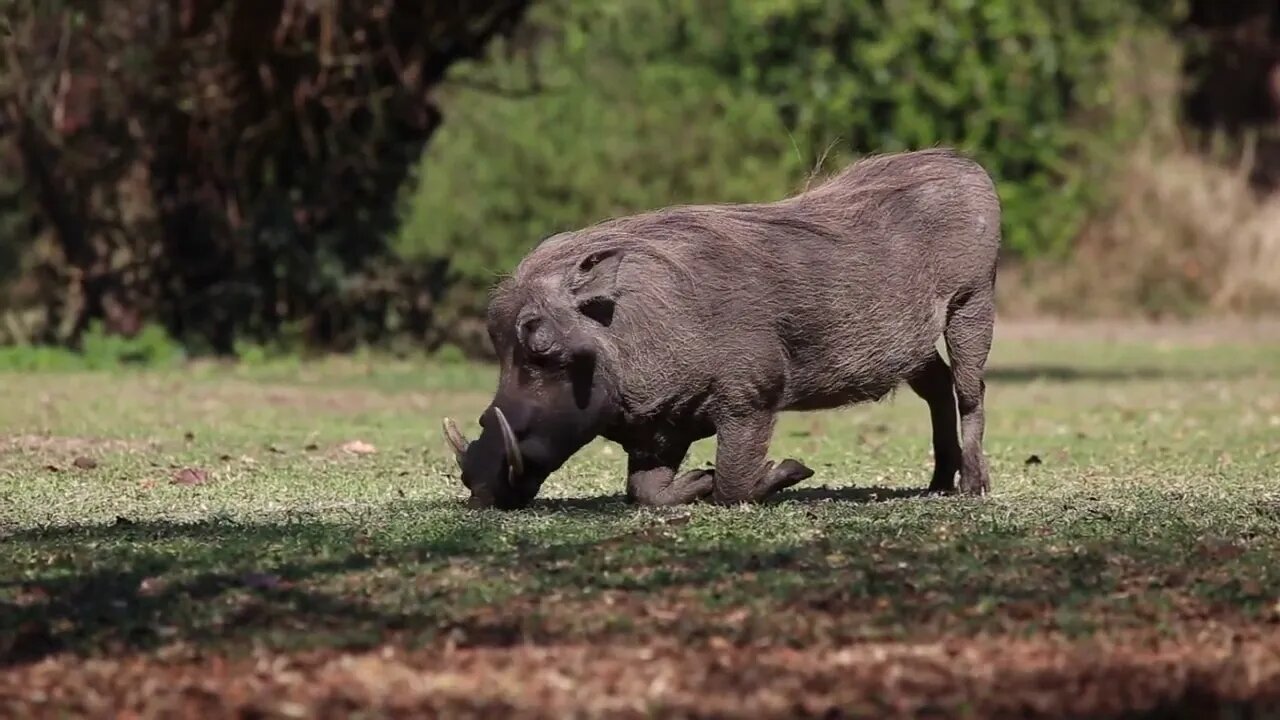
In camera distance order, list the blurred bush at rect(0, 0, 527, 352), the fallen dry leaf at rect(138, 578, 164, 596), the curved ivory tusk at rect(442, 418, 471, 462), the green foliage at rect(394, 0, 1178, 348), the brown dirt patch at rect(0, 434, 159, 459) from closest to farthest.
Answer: the fallen dry leaf at rect(138, 578, 164, 596) < the curved ivory tusk at rect(442, 418, 471, 462) < the brown dirt patch at rect(0, 434, 159, 459) < the blurred bush at rect(0, 0, 527, 352) < the green foliage at rect(394, 0, 1178, 348)

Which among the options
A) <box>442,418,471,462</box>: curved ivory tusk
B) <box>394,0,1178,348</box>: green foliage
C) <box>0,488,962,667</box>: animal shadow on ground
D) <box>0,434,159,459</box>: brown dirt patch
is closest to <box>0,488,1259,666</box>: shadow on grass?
<box>0,488,962,667</box>: animal shadow on ground

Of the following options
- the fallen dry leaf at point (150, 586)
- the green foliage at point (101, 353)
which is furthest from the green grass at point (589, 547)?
the green foliage at point (101, 353)

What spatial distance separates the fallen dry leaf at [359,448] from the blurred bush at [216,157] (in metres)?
5.80

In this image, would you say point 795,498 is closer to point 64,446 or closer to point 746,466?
point 746,466

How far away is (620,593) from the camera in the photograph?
6.36 meters

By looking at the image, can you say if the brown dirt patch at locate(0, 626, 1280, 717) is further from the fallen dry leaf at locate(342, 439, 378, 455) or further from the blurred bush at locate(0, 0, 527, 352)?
the blurred bush at locate(0, 0, 527, 352)

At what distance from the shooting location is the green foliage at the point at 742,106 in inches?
861

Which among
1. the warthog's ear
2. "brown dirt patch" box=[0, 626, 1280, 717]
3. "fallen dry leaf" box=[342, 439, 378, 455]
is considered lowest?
"fallen dry leaf" box=[342, 439, 378, 455]

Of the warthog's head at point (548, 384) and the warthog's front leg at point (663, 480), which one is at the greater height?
the warthog's head at point (548, 384)

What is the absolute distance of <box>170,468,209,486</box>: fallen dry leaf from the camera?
31.8 ft

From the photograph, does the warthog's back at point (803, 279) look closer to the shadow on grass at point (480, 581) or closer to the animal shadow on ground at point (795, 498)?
the animal shadow on ground at point (795, 498)

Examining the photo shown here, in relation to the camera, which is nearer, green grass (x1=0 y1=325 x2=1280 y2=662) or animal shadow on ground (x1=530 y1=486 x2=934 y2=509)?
green grass (x1=0 y1=325 x2=1280 y2=662)

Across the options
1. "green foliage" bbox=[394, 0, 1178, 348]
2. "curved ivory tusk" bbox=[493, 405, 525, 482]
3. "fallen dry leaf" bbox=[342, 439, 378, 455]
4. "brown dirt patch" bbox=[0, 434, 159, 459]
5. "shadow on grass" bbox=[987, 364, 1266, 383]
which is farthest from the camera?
"green foliage" bbox=[394, 0, 1178, 348]

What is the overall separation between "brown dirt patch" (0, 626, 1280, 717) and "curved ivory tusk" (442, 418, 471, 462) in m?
2.44
